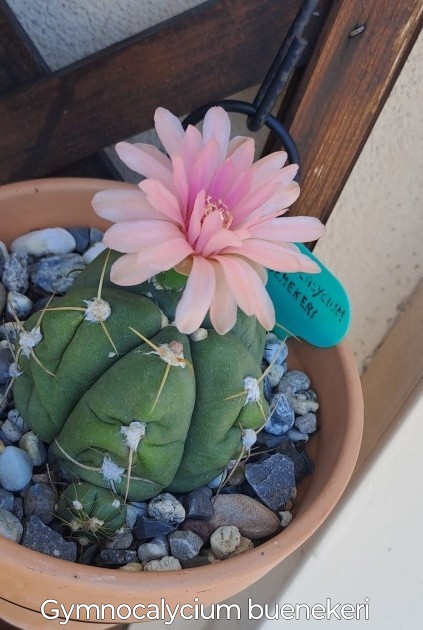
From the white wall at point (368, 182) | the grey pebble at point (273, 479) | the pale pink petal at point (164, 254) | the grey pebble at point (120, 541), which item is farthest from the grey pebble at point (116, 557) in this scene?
the white wall at point (368, 182)

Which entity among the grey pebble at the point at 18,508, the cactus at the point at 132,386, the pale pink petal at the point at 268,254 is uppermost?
the pale pink petal at the point at 268,254

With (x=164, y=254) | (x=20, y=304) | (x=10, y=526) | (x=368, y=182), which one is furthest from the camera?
(x=368, y=182)

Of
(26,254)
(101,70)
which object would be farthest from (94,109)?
(26,254)

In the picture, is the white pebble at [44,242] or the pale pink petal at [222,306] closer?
the pale pink petal at [222,306]

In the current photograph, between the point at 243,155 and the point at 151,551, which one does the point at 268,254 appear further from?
the point at 151,551

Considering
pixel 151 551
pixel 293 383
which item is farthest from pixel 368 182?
pixel 151 551

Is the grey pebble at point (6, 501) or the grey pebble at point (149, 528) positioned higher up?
the grey pebble at point (149, 528)

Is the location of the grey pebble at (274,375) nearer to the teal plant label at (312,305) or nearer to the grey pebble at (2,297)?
the teal plant label at (312,305)

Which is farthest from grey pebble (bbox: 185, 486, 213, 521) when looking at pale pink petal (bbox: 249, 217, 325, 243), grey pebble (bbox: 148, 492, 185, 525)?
pale pink petal (bbox: 249, 217, 325, 243)
